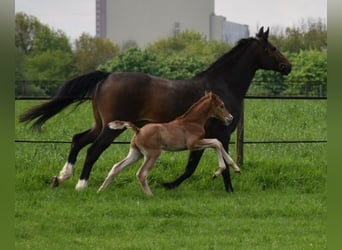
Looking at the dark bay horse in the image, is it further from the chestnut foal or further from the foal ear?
the chestnut foal

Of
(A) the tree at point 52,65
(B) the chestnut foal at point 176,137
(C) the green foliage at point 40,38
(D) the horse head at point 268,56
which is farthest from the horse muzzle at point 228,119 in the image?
(A) the tree at point 52,65

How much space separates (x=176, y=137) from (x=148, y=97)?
71 centimetres

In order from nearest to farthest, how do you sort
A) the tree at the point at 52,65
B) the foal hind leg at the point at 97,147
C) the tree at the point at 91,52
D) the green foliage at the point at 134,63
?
the foal hind leg at the point at 97,147 → the green foliage at the point at 134,63 → the tree at the point at 52,65 → the tree at the point at 91,52

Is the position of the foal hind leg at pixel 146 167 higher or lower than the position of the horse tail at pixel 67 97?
lower

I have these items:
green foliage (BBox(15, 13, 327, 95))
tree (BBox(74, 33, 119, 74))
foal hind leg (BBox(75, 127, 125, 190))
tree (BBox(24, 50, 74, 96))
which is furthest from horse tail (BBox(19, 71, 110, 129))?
tree (BBox(74, 33, 119, 74))

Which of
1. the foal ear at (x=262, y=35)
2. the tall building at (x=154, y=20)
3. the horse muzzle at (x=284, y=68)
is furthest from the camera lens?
the tall building at (x=154, y=20)

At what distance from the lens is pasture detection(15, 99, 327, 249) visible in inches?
179

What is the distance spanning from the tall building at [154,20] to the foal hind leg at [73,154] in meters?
36.4

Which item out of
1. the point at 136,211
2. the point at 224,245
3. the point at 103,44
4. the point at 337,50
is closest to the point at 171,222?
the point at 136,211

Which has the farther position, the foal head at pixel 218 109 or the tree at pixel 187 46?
the tree at pixel 187 46

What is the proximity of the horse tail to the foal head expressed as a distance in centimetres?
132

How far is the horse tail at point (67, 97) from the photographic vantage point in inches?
289

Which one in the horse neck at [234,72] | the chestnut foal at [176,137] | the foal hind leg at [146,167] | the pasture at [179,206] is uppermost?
the horse neck at [234,72]

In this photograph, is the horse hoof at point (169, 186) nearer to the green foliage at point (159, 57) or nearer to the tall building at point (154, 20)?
the green foliage at point (159, 57)
